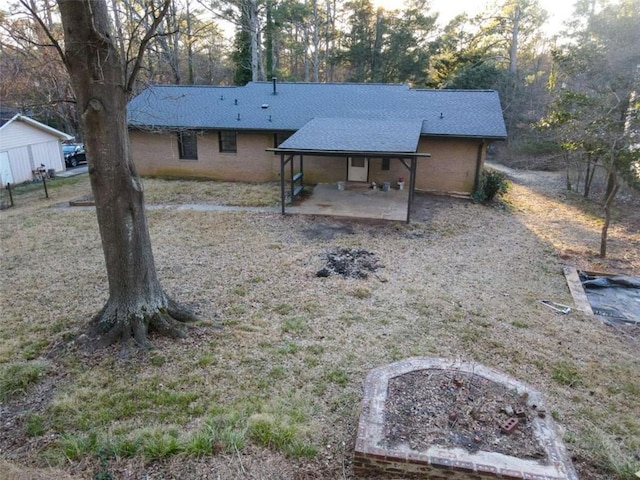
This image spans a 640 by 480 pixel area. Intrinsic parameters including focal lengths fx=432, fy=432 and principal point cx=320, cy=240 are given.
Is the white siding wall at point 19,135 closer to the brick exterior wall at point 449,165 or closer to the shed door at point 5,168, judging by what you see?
the shed door at point 5,168

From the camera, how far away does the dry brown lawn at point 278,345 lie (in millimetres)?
4148

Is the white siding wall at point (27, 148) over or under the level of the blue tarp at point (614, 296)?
over

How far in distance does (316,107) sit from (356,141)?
229 inches

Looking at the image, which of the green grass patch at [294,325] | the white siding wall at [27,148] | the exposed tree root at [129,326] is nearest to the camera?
the exposed tree root at [129,326]

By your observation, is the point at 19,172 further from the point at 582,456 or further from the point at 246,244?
the point at 582,456

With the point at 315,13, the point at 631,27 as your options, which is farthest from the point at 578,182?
the point at 315,13

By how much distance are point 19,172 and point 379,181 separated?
16.9 metres

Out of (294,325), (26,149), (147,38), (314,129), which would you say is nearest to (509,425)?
(294,325)

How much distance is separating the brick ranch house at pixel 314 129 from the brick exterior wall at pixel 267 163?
0.13 ft

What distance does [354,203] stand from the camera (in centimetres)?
1469

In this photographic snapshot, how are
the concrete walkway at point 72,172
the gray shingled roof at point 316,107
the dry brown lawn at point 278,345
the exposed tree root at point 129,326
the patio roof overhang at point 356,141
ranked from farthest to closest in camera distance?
the concrete walkway at point 72,172 → the gray shingled roof at point 316,107 → the patio roof overhang at point 356,141 → the exposed tree root at point 129,326 → the dry brown lawn at point 278,345

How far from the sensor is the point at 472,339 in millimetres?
6402

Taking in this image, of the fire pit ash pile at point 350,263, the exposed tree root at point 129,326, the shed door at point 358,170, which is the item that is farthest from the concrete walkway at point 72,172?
the exposed tree root at point 129,326

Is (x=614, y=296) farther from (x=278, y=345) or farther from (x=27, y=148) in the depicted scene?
(x=27, y=148)
